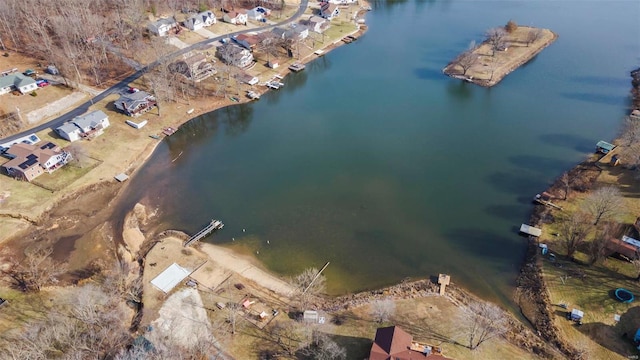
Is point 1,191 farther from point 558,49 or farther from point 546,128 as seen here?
point 558,49

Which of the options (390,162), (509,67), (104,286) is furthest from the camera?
(509,67)

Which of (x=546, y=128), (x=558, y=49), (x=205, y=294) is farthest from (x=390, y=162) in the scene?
(x=558, y=49)

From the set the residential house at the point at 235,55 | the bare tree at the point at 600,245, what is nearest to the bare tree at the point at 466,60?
the residential house at the point at 235,55

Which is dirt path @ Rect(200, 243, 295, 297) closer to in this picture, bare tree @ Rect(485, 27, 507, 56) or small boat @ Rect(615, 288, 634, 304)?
small boat @ Rect(615, 288, 634, 304)

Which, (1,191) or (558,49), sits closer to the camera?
(1,191)

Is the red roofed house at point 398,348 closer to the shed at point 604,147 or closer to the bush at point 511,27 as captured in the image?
the shed at point 604,147

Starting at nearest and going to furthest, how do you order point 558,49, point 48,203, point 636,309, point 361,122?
point 636,309 < point 48,203 < point 361,122 < point 558,49

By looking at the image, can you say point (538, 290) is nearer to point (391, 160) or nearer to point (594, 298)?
point (594, 298)
